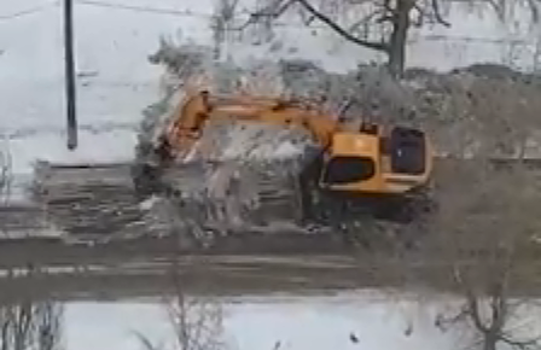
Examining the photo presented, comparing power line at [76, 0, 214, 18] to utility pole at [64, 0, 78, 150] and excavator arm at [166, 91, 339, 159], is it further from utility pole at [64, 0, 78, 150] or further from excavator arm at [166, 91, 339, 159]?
excavator arm at [166, 91, 339, 159]

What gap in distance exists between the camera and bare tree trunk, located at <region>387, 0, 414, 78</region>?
31.7m

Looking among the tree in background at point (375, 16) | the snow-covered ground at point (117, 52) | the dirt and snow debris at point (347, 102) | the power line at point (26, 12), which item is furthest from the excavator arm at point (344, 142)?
the power line at point (26, 12)

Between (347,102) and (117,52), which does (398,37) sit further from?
(117,52)

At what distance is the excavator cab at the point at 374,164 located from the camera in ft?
92.0

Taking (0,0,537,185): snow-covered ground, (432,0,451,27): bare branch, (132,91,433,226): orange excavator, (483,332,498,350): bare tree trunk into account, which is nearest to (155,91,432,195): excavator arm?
(132,91,433,226): orange excavator

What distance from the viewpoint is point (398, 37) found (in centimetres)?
3194

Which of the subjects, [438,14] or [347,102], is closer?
[347,102]

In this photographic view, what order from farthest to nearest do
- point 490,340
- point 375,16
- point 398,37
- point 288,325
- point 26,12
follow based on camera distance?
1. point 26,12
2. point 375,16
3. point 398,37
4. point 288,325
5. point 490,340

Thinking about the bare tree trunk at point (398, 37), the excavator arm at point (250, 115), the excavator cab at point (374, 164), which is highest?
the bare tree trunk at point (398, 37)

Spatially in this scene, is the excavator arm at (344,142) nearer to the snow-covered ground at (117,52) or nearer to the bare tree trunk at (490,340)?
the snow-covered ground at (117,52)

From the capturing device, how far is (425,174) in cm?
2816

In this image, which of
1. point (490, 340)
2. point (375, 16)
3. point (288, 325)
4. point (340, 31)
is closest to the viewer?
point (490, 340)

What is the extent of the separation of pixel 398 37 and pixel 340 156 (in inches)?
183

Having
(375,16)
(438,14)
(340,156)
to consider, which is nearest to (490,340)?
(340,156)
